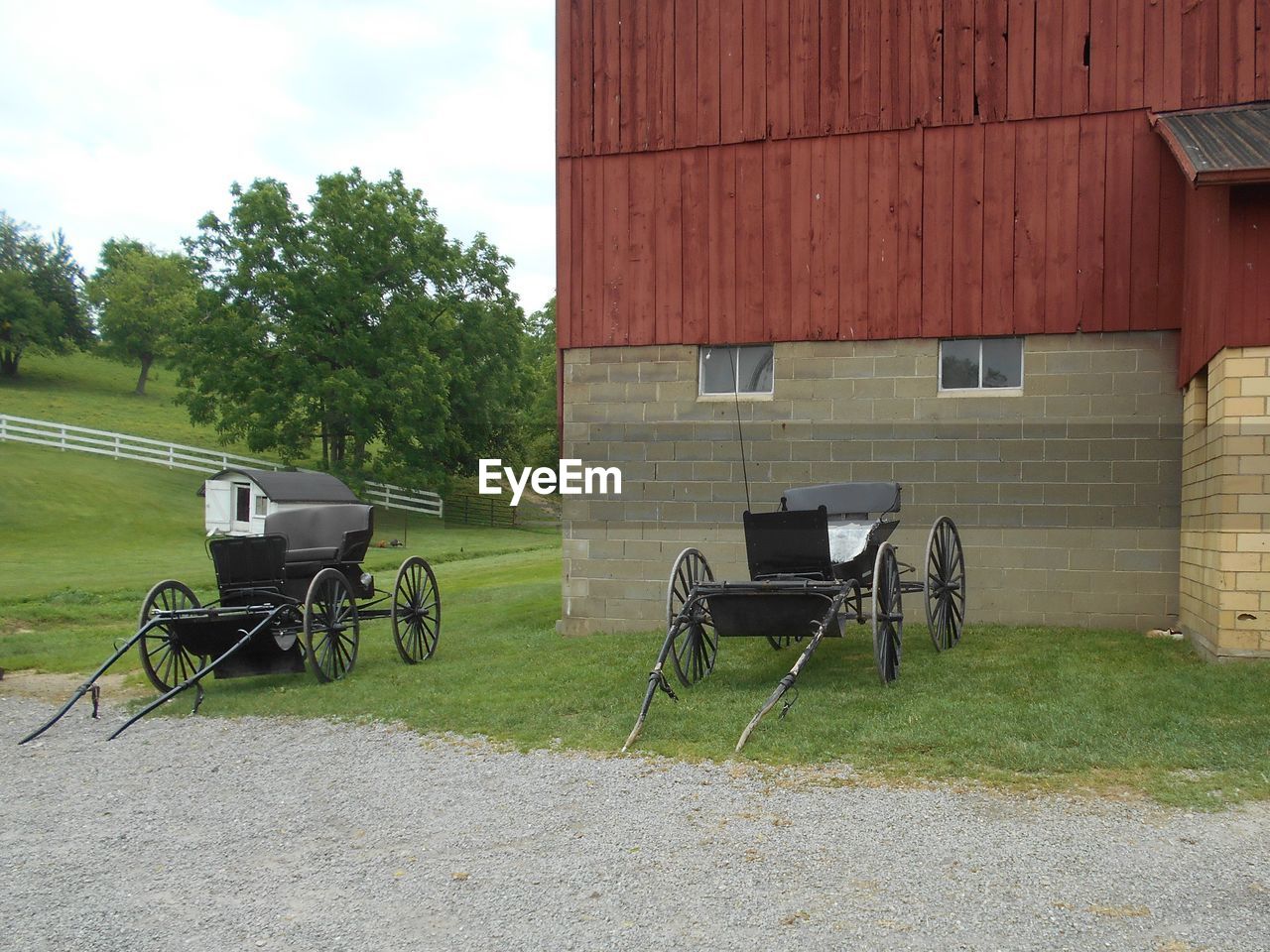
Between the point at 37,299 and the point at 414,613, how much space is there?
5720cm

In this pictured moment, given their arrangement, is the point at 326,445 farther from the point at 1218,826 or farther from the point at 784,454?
the point at 1218,826

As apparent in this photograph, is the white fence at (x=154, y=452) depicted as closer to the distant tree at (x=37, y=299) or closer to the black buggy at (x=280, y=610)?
Result: the distant tree at (x=37, y=299)

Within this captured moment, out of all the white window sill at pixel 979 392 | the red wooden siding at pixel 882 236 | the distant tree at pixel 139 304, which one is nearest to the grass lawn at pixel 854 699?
the white window sill at pixel 979 392

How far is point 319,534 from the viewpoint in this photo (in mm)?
11797

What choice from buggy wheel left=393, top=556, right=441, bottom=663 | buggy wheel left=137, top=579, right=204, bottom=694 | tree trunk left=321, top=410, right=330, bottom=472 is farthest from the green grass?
buggy wheel left=137, top=579, right=204, bottom=694

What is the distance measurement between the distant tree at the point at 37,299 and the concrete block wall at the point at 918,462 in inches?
2167

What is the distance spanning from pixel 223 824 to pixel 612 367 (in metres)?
7.99

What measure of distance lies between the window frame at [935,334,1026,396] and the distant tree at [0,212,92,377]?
57.7 metres

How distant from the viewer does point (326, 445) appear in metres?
41.3

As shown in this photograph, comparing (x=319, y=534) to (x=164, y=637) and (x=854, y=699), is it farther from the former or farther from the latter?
(x=854, y=699)

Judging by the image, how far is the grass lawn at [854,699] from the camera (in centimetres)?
681

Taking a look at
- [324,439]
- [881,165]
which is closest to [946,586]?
[881,165]

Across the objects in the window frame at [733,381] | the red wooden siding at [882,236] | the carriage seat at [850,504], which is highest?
the red wooden siding at [882,236]

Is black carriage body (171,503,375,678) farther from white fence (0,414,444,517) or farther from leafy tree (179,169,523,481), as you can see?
white fence (0,414,444,517)
